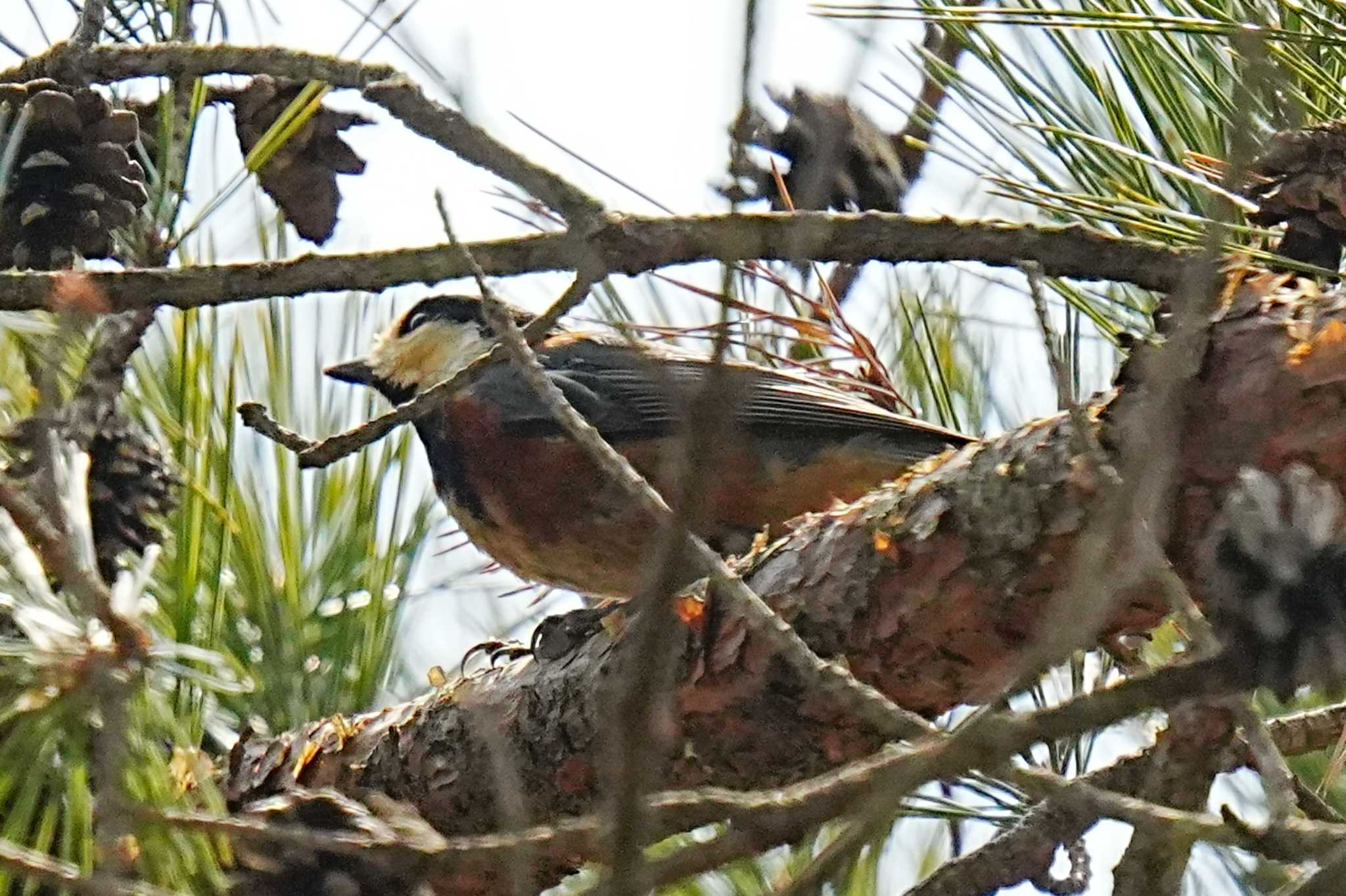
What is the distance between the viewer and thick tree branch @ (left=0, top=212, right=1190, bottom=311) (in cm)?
159

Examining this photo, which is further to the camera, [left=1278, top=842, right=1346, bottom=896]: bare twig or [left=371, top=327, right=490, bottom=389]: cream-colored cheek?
Result: [left=371, top=327, right=490, bottom=389]: cream-colored cheek

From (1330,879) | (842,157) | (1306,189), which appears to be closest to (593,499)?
(842,157)

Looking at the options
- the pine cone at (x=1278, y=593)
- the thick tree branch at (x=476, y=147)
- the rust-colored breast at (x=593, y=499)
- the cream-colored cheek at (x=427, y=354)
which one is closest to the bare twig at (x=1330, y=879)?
the pine cone at (x=1278, y=593)

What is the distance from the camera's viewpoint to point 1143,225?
161cm

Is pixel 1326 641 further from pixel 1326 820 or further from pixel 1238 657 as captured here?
pixel 1326 820

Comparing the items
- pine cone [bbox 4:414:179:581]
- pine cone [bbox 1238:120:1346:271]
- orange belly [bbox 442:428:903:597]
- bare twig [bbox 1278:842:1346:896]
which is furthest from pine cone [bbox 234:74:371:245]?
bare twig [bbox 1278:842:1346:896]

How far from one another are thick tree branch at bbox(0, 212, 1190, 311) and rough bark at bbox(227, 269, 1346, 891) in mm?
144

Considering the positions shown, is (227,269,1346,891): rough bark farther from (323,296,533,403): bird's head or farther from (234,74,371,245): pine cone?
(323,296,533,403): bird's head

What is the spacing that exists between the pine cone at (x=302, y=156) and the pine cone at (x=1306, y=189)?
1243 millimetres

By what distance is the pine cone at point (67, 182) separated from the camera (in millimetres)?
1971

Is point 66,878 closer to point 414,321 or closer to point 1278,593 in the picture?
point 1278,593

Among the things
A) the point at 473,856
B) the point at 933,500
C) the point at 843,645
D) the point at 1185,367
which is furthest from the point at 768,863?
the point at 473,856

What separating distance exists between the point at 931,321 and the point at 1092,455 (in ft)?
5.13

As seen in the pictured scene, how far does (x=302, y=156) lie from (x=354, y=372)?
1229 millimetres
